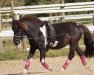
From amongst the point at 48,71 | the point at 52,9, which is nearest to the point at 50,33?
the point at 48,71

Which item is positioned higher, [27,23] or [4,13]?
[27,23]

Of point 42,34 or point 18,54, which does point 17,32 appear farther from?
point 18,54

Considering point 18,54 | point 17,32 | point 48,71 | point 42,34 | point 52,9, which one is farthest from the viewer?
point 52,9

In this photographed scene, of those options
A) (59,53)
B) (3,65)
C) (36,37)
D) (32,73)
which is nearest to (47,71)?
(32,73)

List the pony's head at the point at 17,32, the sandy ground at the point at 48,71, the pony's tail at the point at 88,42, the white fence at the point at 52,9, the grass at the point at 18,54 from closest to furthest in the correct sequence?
the pony's head at the point at 17,32, the sandy ground at the point at 48,71, the pony's tail at the point at 88,42, the grass at the point at 18,54, the white fence at the point at 52,9

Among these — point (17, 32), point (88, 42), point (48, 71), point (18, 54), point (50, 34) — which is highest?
point (17, 32)

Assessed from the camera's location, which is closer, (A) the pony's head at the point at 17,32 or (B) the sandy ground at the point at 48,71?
(A) the pony's head at the point at 17,32

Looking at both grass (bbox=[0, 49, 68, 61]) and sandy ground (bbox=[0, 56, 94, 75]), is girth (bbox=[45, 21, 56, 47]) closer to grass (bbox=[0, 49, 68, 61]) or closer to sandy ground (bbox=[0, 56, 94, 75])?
sandy ground (bbox=[0, 56, 94, 75])

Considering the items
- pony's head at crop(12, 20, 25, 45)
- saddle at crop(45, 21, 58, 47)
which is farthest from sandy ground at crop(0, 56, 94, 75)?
pony's head at crop(12, 20, 25, 45)

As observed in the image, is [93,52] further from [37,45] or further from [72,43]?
[37,45]

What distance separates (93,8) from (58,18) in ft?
5.43

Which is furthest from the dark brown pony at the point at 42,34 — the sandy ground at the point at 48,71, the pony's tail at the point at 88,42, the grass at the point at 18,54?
the grass at the point at 18,54

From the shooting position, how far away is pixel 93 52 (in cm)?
1046

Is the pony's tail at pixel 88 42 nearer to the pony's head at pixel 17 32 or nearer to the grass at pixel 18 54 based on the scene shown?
the pony's head at pixel 17 32
